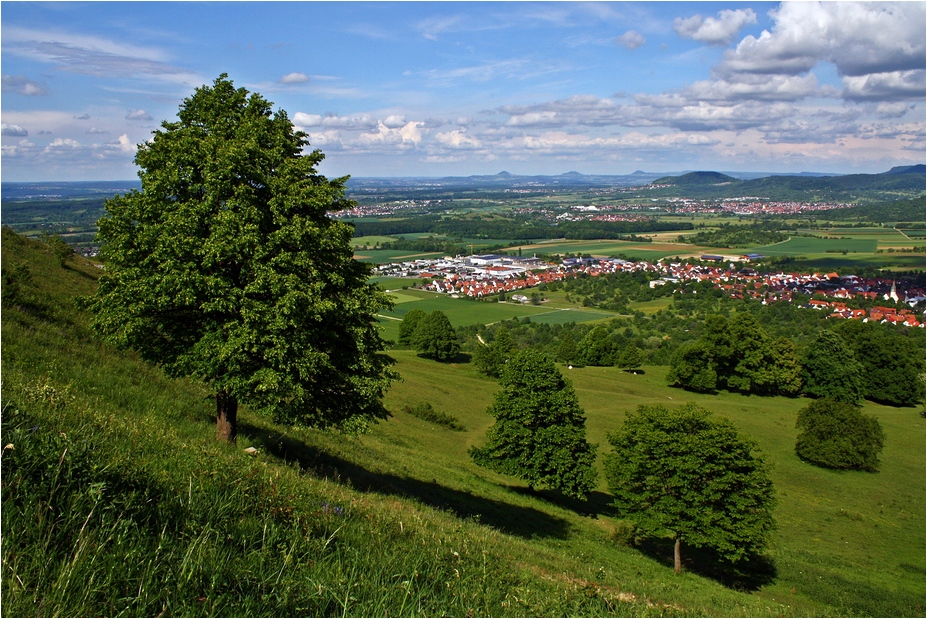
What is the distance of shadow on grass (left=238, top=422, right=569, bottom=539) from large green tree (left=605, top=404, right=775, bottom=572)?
3.90 m

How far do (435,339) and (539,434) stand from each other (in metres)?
44.8

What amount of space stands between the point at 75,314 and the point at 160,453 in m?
16.5

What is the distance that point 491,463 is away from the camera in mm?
29844

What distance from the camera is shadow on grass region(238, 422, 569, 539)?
16.1 meters

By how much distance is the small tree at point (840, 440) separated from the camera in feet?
142

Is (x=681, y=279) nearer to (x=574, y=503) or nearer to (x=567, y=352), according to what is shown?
(x=567, y=352)

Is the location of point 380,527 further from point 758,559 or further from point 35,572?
point 758,559

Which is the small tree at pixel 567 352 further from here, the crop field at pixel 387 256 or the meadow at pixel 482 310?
the crop field at pixel 387 256

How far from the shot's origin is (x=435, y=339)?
7344cm

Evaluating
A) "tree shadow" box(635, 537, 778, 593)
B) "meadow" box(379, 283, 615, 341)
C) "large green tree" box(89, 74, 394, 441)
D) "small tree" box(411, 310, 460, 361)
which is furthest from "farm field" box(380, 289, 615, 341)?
"large green tree" box(89, 74, 394, 441)

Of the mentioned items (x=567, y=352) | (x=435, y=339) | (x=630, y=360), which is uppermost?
(x=435, y=339)

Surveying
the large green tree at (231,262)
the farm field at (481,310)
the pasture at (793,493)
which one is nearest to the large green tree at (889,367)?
the pasture at (793,493)

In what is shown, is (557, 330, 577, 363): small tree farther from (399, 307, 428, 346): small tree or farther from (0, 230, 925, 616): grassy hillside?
(0, 230, 925, 616): grassy hillside

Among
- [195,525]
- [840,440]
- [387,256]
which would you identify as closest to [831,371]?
[840,440]
